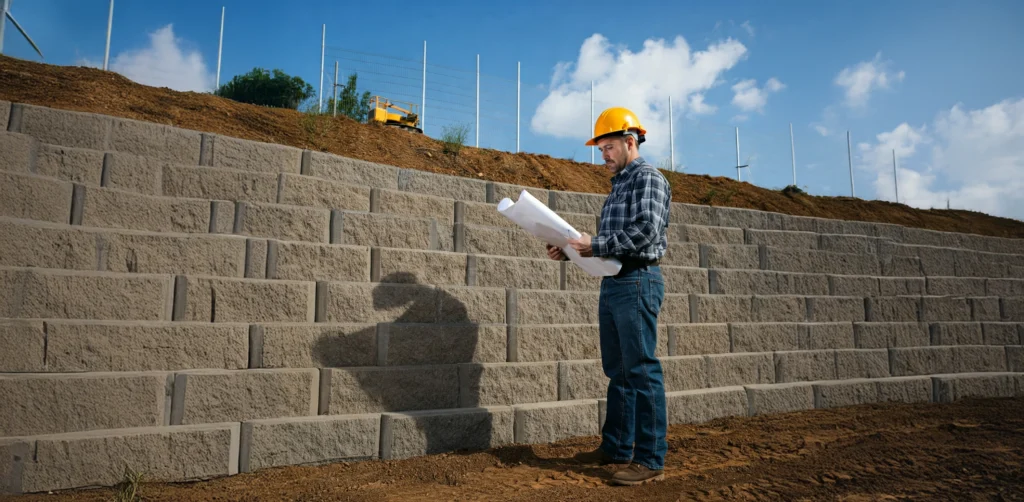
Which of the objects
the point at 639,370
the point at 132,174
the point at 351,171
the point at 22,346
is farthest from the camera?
the point at 351,171

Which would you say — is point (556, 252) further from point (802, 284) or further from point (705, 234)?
point (802, 284)

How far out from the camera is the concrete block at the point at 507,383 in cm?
435

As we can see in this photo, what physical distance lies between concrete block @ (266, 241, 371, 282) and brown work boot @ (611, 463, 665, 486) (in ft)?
7.10

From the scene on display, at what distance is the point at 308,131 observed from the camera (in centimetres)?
686

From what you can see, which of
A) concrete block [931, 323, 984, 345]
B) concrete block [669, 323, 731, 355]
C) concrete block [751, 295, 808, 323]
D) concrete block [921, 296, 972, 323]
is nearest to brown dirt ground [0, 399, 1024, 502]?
concrete block [669, 323, 731, 355]

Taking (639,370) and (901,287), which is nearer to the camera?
(639,370)

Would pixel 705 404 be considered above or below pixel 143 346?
below

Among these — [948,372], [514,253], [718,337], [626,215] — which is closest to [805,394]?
[718,337]

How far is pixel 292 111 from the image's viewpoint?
7445 millimetres

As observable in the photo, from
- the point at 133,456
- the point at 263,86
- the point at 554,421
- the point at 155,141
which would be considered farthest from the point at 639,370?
the point at 263,86

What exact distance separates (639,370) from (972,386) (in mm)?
6126

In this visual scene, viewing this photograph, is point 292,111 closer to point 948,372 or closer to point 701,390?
point 701,390

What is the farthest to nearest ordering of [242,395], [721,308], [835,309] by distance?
[835,309]
[721,308]
[242,395]

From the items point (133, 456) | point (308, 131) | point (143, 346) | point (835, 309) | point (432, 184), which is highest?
point (308, 131)
